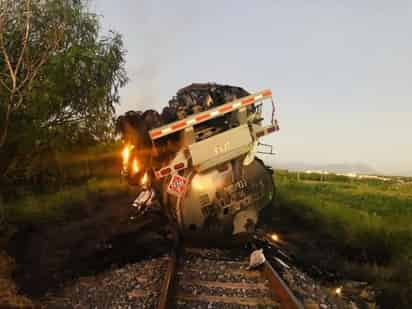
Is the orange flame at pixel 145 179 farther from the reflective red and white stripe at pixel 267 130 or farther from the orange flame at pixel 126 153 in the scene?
the reflective red and white stripe at pixel 267 130

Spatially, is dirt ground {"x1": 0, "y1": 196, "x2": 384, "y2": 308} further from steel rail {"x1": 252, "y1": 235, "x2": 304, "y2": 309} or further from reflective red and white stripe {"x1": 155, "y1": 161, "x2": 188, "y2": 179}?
reflective red and white stripe {"x1": 155, "y1": 161, "x2": 188, "y2": 179}

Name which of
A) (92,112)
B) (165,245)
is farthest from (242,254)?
(92,112)

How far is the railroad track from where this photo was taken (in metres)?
5.29

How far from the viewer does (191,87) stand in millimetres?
9398

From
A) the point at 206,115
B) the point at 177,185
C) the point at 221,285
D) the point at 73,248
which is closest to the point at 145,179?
the point at 73,248

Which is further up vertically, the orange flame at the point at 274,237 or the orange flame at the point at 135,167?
the orange flame at the point at 135,167

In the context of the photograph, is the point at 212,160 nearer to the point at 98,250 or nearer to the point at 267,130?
the point at 267,130

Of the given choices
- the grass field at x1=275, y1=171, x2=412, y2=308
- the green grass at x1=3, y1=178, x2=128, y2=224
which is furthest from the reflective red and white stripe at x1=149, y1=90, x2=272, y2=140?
the green grass at x1=3, y1=178, x2=128, y2=224

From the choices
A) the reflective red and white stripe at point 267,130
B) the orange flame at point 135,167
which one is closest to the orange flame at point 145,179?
the orange flame at point 135,167

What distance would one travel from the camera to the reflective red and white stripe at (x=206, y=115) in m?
7.45

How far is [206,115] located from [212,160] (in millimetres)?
860

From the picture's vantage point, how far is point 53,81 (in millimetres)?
12148

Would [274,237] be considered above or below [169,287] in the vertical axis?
below

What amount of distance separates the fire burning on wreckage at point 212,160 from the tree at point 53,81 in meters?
4.03
